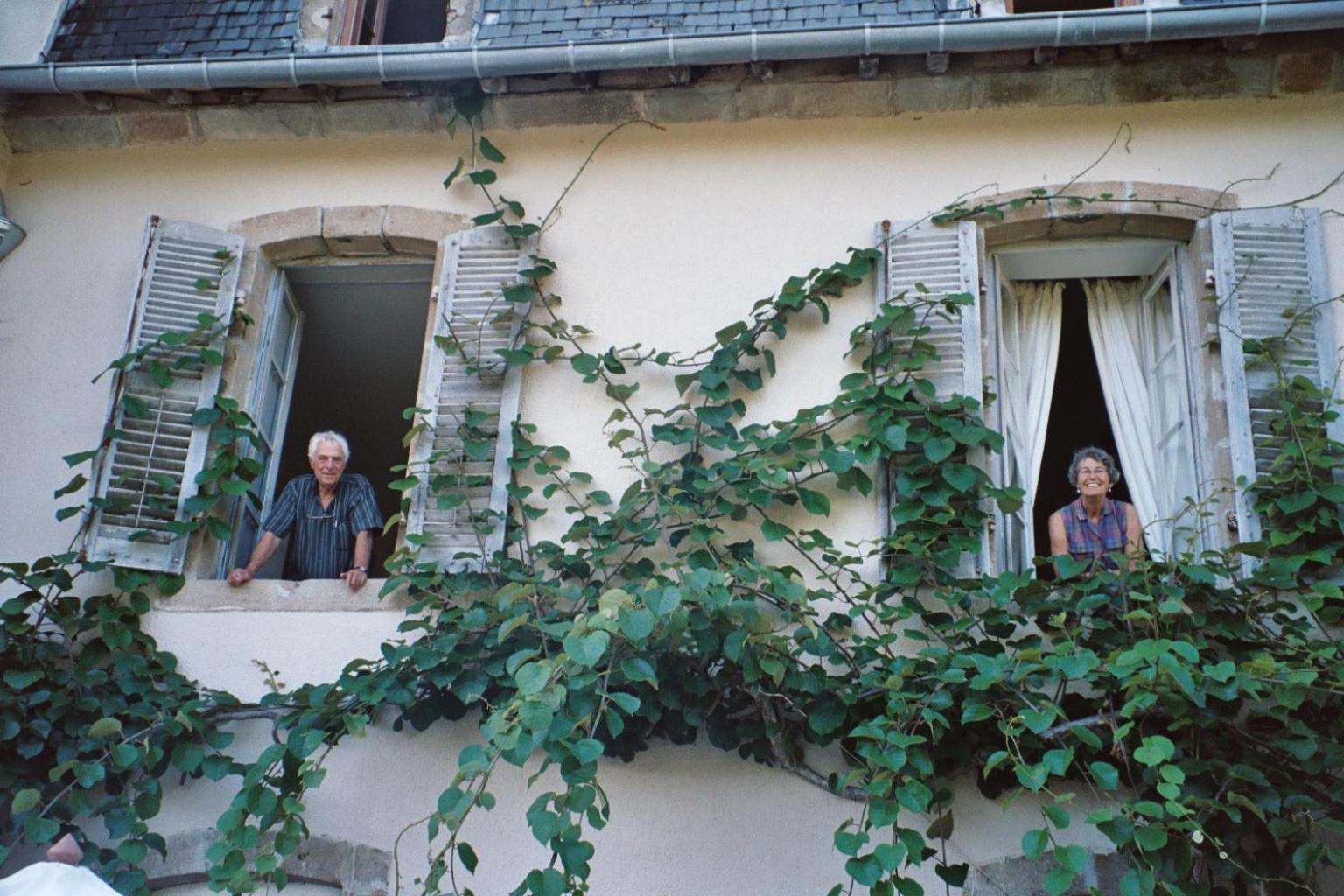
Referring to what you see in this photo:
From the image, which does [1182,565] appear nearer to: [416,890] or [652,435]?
[652,435]

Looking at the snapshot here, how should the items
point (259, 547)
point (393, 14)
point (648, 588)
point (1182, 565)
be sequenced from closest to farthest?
point (648, 588) → point (1182, 565) → point (259, 547) → point (393, 14)

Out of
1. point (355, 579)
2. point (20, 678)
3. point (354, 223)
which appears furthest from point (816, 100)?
point (20, 678)

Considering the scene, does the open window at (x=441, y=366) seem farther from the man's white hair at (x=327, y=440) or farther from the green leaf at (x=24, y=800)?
the green leaf at (x=24, y=800)

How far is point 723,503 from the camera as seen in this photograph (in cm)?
584

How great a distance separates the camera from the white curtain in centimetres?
625

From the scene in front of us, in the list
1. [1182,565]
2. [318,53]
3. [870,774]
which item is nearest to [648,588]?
[870,774]

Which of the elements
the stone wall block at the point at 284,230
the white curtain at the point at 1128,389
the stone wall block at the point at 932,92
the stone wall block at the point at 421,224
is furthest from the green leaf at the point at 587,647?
the stone wall block at the point at 932,92

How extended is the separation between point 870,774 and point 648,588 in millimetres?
957

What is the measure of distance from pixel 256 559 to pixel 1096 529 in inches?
121

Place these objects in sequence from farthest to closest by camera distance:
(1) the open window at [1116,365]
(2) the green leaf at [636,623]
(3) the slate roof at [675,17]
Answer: (3) the slate roof at [675,17] → (1) the open window at [1116,365] → (2) the green leaf at [636,623]

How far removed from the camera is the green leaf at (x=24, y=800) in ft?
17.4

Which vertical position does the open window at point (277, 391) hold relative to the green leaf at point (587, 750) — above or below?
above

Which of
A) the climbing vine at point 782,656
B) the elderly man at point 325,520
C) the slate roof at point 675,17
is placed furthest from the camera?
the slate roof at point 675,17

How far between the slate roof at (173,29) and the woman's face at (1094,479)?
361 centimetres
